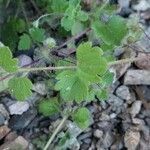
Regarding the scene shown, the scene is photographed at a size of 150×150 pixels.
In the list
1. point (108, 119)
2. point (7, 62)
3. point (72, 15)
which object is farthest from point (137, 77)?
point (7, 62)

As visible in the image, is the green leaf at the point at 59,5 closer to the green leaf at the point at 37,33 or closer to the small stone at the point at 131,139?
the green leaf at the point at 37,33

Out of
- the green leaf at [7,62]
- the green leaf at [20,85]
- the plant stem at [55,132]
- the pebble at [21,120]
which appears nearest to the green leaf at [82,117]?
the plant stem at [55,132]

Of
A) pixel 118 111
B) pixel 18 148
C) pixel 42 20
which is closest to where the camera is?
pixel 18 148

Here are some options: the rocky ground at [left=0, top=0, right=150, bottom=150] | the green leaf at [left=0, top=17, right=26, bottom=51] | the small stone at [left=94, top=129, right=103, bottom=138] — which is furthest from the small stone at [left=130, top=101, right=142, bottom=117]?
the green leaf at [left=0, top=17, right=26, bottom=51]

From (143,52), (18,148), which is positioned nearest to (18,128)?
(18,148)

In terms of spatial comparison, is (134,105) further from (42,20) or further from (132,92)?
(42,20)
